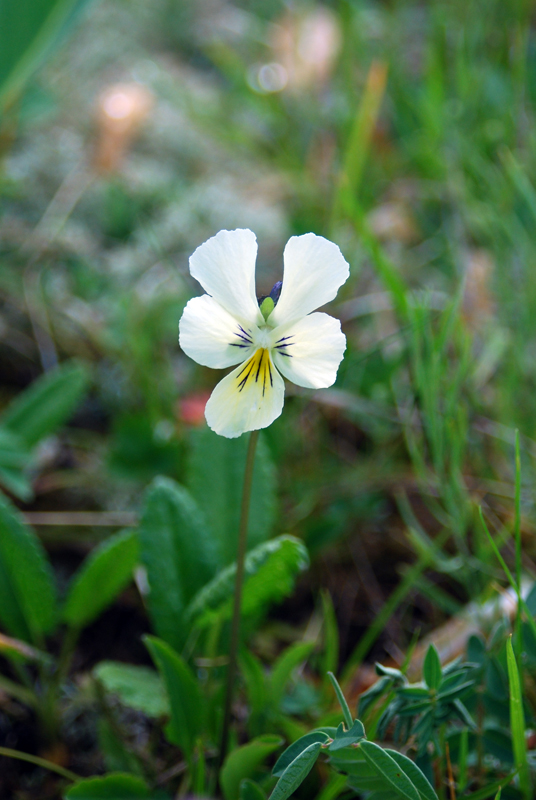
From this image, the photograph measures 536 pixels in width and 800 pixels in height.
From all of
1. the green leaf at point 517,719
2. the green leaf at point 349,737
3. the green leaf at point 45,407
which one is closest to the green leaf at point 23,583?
the green leaf at point 45,407

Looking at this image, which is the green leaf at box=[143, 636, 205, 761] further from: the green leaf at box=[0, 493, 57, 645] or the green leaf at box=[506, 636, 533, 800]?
the green leaf at box=[506, 636, 533, 800]

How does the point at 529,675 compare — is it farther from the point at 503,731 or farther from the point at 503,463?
the point at 503,463

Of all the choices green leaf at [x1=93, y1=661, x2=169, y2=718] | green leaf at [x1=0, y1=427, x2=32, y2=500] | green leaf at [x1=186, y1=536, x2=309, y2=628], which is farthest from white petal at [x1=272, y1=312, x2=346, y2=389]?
green leaf at [x1=0, y1=427, x2=32, y2=500]

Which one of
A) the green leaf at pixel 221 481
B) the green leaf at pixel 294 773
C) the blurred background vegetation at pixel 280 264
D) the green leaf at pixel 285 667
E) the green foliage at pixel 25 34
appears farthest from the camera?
the green foliage at pixel 25 34

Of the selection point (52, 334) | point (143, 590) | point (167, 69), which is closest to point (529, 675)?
point (143, 590)

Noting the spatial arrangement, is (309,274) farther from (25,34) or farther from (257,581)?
(25,34)

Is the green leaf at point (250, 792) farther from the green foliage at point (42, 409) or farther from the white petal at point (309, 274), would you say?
the green foliage at point (42, 409)
